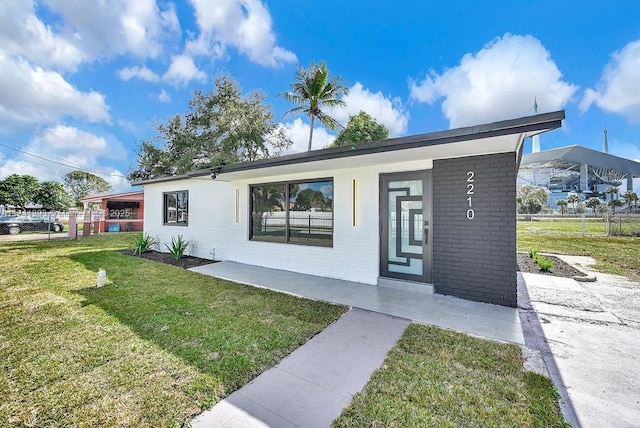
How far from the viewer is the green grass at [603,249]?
6898mm

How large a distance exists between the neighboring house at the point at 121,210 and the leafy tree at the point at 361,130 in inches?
588

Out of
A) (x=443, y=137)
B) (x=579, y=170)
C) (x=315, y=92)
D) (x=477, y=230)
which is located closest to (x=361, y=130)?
(x=315, y=92)

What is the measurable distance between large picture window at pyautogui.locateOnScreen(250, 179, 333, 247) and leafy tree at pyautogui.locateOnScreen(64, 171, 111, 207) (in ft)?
151

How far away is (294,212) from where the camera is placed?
6.70 meters

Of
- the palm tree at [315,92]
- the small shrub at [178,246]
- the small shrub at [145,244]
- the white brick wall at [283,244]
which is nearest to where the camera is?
the white brick wall at [283,244]

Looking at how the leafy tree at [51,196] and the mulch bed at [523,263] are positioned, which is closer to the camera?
the mulch bed at [523,263]

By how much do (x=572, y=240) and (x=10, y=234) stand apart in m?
29.4

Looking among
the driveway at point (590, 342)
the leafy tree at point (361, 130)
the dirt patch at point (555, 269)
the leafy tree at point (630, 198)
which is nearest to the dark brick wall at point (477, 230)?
the driveway at point (590, 342)

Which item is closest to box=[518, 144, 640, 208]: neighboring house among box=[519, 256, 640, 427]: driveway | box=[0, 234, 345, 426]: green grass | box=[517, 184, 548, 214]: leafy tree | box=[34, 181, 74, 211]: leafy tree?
box=[517, 184, 548, 214]: leafy tree

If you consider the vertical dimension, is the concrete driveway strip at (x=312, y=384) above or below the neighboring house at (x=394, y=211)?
below

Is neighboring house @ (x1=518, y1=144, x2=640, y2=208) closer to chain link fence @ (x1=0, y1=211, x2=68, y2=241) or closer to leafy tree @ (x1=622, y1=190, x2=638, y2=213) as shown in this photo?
leafy tree @ (x1=622, y1=190, x2=638, y2=213)

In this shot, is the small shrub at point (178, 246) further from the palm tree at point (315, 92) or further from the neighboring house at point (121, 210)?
the neighboring house at point (121, 210)

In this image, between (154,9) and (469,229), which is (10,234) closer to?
(154,9)

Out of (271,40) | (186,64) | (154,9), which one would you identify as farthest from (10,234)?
(271,40)
